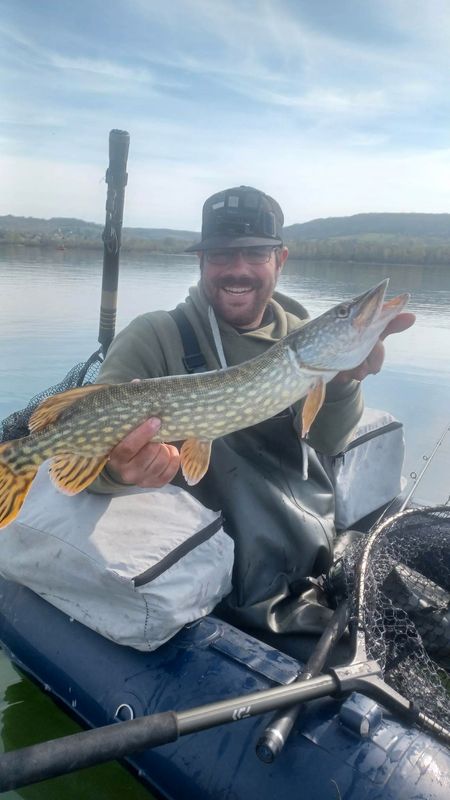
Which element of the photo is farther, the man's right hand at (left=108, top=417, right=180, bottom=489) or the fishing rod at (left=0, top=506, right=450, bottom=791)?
the man's right hand at (left=108, top=417, right=180, bottom=489)

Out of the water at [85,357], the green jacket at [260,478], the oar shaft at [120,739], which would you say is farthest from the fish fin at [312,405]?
the water at [85,357]

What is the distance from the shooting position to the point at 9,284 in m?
16.0

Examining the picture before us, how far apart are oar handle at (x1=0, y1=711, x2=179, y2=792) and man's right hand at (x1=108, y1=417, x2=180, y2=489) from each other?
2.99ft

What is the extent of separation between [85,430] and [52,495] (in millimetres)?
354

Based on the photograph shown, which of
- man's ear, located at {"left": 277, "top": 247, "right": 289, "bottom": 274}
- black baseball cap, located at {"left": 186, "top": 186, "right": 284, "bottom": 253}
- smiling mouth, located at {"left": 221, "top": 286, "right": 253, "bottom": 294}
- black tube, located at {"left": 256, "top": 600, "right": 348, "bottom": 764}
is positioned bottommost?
black tube, located at {"left": 256, "top": 600, "right": 348, "bottom": 764}

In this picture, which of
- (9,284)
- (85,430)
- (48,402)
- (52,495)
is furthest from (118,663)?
(9,284)

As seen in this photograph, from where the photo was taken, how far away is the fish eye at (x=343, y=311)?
233cm

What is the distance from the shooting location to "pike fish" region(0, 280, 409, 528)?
6.91 feet

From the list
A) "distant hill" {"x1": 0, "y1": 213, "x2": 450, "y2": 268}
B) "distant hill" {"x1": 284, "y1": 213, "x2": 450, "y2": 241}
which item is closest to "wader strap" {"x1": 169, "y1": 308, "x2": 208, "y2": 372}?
"distant hill" {"x1": 0, "y1": 213, "x2": 450, "y2": 268}

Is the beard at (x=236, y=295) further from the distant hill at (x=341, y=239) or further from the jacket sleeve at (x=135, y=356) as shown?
the distant hill at (x=341, y=239)

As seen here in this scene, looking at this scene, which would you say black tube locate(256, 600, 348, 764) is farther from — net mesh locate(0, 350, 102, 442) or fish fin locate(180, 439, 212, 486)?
net mesh locate(0, 350, 102, 442)

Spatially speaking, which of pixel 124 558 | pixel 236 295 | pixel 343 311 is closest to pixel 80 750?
pixel 124 558

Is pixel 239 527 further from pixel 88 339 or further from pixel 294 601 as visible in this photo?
pixel 88 339

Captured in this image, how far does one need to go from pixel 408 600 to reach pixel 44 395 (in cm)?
240
